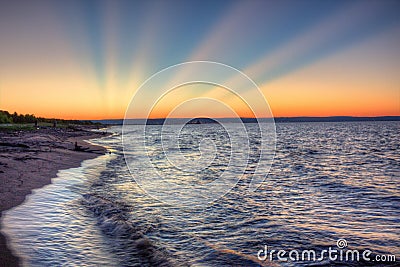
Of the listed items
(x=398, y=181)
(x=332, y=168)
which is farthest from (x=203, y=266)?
(x=332, y=168)

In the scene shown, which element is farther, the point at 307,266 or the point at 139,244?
the point at 139,244

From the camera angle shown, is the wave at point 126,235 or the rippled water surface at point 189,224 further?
the rippled water surface at point 189,224

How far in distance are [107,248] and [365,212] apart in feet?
33.0

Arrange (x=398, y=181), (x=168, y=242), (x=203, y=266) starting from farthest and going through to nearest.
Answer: (x=398, y=181) → (x=168, y=242) → (x=203, y=266)

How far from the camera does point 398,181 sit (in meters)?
19.7

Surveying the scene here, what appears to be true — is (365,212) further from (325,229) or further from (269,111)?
(269,111)

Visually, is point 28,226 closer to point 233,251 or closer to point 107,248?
point 107,248

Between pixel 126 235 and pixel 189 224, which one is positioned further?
pixel 189 224

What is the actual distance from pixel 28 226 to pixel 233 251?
6.03 m

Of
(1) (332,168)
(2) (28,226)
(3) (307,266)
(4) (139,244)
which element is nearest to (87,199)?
(2) (28,226)

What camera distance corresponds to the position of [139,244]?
28.1 ft

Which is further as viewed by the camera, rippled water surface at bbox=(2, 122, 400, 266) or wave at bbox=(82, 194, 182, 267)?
rippled water surface at bbox=(2, 122, 400, 266)

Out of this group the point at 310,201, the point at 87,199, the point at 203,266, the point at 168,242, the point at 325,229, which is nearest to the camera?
the point at 203,266

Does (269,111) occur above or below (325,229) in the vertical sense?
above
